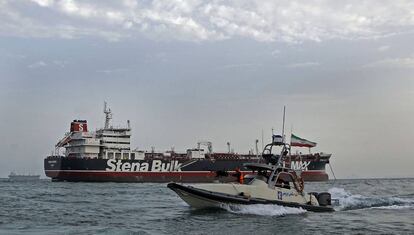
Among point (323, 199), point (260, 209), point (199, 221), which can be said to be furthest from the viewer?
point (323, 199)

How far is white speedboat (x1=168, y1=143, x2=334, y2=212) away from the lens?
22906 mm

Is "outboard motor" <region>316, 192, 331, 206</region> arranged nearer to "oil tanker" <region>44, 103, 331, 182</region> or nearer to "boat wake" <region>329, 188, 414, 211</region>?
"boat wake" <region>329, 188, 414, 211</region>

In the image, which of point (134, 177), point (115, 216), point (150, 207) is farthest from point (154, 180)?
point (115, 216)

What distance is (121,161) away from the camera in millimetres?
79562

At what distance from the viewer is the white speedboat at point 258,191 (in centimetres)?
2291

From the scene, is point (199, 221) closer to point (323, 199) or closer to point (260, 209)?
point (260, 209)

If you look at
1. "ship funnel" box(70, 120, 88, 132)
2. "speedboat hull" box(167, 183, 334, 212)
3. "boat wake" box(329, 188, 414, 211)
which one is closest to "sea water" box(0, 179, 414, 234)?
"speedboat hull" box(167, 183, 334, 212)

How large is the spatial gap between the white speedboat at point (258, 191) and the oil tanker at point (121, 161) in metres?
52.0

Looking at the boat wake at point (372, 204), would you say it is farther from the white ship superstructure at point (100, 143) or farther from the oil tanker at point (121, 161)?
the white ship superstructure at point (100, 143)

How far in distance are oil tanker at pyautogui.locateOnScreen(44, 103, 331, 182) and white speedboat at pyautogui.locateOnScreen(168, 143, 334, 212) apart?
5202 centimetres

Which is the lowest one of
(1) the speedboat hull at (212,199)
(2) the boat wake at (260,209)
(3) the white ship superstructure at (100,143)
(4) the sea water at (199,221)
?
(4) the sea water at (199,221)

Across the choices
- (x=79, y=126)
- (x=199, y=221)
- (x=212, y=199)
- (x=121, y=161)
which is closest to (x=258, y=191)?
(x=212, y=199)

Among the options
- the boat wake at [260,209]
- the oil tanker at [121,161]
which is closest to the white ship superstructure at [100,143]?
the oil tanker at [121,161]

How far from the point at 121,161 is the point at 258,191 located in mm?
58737
